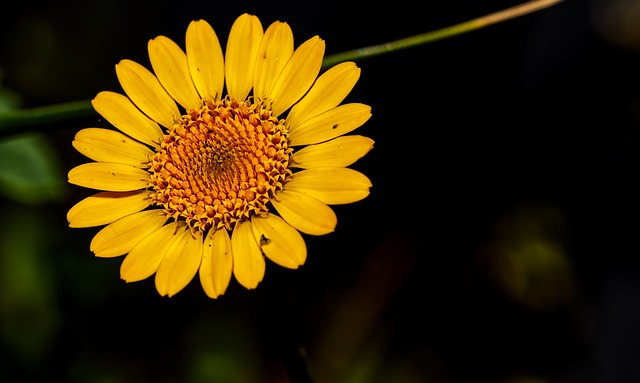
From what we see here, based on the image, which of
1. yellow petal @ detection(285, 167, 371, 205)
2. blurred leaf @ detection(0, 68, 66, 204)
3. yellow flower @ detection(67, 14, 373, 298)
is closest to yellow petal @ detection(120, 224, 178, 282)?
yellow flower @ detection(67, 14, 373, 298)

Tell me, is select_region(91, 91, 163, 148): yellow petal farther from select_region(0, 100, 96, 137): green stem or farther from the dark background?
the dark background

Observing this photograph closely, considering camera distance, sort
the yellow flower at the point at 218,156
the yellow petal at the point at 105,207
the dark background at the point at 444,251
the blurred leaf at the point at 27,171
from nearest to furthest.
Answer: the yellow flower at the point at 218,156
the yellow petal at the point at 105,207
the blurred leaf at the point at 27,171
the dark background at the point at 444,251

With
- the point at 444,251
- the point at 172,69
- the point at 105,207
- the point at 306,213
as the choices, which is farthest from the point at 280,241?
the point at 444,251

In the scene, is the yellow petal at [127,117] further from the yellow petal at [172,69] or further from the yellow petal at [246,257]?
the yellow petal at [246,257]

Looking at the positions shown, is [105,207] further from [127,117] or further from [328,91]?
[328,91]

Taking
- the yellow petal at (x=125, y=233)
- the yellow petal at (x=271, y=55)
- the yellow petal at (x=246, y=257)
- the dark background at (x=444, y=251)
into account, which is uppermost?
the yellow petal at (x=271, y=55)

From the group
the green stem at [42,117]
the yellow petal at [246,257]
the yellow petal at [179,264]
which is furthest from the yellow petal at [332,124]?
the green stem at [42,117]

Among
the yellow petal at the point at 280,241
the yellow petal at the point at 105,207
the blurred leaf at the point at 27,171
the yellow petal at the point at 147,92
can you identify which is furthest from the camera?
the blurred leaf at the point at 27,171

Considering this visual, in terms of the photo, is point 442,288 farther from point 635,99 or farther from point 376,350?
point 635,99
